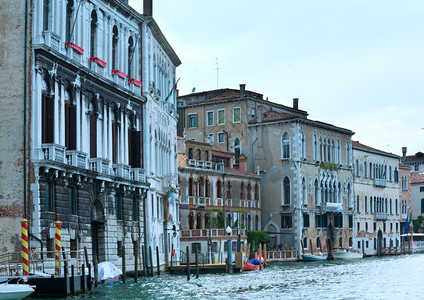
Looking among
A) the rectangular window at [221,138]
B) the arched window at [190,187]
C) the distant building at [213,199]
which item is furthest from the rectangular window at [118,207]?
the rectangular window at [221,138]

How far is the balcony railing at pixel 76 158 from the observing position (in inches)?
1131

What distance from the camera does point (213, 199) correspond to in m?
57.2

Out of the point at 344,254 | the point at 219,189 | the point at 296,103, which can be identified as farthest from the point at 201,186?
the point at 296,103

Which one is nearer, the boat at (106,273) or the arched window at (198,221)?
the boat at (106,273)

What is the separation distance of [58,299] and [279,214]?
40.5 m

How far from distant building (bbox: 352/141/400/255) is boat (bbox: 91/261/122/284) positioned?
146ft

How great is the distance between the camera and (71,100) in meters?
Answer: 29.8

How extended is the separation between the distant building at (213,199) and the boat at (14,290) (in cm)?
2718

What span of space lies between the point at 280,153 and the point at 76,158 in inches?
1418

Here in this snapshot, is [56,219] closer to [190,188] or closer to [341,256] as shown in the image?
[190,188]

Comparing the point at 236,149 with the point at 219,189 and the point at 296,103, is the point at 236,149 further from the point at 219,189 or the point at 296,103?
the point at 296,103

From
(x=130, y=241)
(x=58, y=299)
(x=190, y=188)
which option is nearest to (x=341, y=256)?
(x=190, y=188)

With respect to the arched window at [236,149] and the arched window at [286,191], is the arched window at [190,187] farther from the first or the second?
the arched window at [236,149]

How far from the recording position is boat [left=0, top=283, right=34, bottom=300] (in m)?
20.8
